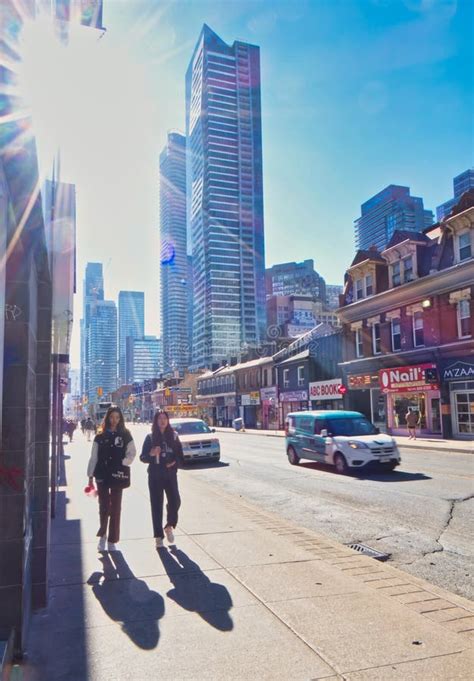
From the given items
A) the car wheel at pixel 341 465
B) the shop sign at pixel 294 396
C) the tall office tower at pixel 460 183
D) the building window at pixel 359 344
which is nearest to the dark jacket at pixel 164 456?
the car wheel at pixel 341 465

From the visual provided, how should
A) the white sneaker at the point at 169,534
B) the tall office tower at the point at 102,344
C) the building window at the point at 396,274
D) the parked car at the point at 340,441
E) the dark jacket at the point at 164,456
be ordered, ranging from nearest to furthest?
1. the white sneaker at the point at 169,534
2. the dark jacket at the point at 164,456
3. the parked car at the point at 340,441
4. the building window at the point at 396,274
5. the tall office tower at the point at 102,344

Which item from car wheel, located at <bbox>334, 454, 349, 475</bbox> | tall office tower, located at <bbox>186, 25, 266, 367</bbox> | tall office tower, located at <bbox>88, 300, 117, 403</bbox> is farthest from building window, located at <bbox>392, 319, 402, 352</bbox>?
tall office tower, located at <bbox>88, 300, 117, 403</bbox>

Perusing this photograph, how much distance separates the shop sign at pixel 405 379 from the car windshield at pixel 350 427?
1464cm

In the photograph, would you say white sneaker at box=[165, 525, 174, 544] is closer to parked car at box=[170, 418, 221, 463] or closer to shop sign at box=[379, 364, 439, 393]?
parked car at box=[170, 418, 221, 463]

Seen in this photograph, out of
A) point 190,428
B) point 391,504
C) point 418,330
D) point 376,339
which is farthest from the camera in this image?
point 376,339

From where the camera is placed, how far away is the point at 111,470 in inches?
267

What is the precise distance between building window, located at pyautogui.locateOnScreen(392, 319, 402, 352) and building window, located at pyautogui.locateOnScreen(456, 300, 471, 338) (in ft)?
16.3

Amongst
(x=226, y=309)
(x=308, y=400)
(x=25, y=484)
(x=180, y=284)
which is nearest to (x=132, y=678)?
(x=25, y=484)

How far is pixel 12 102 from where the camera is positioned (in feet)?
7.98

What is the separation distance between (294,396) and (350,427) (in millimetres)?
31017

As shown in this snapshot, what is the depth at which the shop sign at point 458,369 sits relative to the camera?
26719 mm

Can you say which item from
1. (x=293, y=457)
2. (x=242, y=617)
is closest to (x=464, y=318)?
(x=293, y=457)

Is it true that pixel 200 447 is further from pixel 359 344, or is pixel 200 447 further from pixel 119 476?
pixel 359 344

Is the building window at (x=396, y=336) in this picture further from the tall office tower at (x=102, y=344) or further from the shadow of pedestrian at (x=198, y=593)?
the tall office tower at (x=102, y=344)
